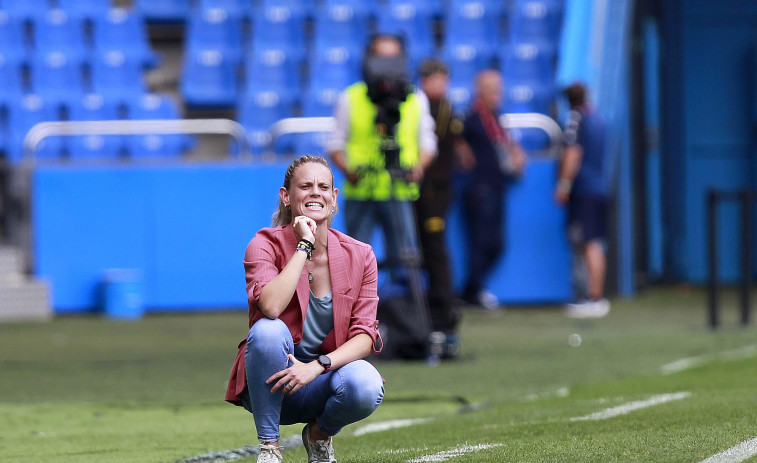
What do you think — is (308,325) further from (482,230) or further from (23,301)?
(23,301)

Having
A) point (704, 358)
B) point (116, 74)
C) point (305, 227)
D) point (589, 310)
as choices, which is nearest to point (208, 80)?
point (116, 74)

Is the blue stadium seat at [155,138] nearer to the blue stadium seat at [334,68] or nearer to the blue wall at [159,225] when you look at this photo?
the blue wall at [159,225]

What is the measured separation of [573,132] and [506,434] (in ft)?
25.8

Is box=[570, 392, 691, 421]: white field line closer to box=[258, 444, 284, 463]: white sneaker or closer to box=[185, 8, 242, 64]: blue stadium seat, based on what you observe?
box=[258, 444, 284, 463]: white sneaker

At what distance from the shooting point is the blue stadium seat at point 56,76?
14.4 metres

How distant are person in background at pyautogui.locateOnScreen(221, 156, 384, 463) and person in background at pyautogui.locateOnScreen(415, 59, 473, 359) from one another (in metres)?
4.49

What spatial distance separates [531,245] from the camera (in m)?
13.3

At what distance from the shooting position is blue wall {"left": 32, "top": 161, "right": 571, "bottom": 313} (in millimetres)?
12977

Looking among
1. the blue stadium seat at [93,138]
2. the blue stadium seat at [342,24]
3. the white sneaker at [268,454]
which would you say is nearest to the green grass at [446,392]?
the white sneaker at [268,454]

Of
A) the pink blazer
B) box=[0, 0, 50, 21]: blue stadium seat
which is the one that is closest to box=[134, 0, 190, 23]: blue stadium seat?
box=[0, 0, 50, 21]: blue stadium seat

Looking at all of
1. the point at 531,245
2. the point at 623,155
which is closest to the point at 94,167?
the point at 531,245

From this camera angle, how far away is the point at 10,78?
14367 mm

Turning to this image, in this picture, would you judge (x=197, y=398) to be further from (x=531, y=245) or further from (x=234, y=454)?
(x=531, y=245)

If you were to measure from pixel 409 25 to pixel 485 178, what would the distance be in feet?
9.47
